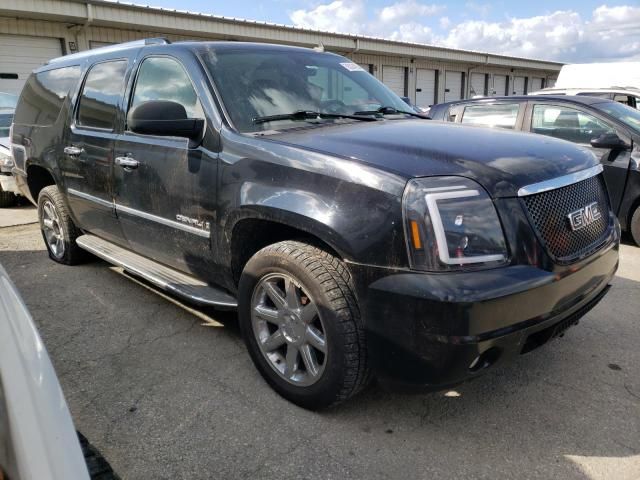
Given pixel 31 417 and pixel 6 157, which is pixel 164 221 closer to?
pixel 31 417

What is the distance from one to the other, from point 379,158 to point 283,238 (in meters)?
0.80

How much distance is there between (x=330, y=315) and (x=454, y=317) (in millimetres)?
580

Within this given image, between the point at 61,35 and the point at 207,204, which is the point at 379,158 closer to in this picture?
the point at 207,204

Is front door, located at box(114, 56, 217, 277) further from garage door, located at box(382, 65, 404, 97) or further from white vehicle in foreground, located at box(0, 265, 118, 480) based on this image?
garage door, located at box(382, 65, 404, 97)

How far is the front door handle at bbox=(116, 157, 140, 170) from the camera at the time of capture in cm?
342

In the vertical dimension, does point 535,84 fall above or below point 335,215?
above

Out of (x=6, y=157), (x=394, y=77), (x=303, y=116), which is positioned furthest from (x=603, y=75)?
(x=6, y=157)

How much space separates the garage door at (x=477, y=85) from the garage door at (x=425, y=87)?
363 centimetres

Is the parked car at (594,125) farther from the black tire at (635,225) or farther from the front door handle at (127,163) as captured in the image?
the front door handle at (127,163)

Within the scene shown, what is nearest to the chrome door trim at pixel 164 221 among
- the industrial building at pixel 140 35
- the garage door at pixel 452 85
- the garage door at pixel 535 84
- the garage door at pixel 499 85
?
the industrial building at pixel 140 35

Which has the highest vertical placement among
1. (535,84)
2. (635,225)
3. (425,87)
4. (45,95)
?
(535,84)

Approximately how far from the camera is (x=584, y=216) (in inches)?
101

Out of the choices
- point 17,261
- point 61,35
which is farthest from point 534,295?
point 61,35

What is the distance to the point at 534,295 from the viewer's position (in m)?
2.15
